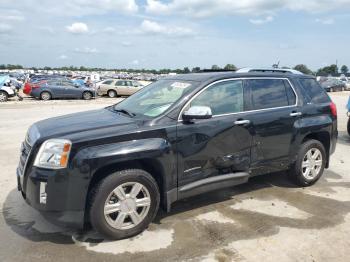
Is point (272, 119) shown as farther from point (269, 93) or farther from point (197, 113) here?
point (197, 113)

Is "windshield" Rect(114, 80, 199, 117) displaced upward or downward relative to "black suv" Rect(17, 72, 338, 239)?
upward

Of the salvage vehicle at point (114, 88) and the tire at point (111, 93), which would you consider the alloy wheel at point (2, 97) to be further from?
the tire at point (111, 93)

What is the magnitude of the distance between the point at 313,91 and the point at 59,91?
21.1 m

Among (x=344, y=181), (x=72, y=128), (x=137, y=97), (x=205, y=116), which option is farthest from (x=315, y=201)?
(x=72, y=128)

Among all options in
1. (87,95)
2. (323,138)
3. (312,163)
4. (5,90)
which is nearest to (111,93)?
(87,95)

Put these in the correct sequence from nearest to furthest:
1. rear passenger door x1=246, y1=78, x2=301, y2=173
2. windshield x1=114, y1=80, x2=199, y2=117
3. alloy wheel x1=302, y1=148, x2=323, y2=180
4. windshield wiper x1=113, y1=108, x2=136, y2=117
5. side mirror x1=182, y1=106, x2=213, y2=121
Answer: side mirror x1=182, y1=106, x2=213, y2=121 → windshield x1=114, y1=80, x2=199, y2=117 → windshield wiper x1=113, y1=108, x2=136, y2=117 → rear passenger door x1=246, y1=78, x2=301, y2=173 → alloy wheel x1=302, y1=148, x2=323, y2=180

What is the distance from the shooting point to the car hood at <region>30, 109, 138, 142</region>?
3713 mm

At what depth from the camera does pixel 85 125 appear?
3967mm

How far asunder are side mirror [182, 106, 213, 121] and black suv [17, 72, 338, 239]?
0.01 m

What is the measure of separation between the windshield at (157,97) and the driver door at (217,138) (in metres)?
0.22

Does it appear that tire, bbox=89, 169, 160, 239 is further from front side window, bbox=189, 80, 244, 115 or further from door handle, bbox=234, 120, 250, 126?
door handle, bbox=234, 120, 250, 126

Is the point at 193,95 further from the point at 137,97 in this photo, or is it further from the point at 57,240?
the point at 57,240

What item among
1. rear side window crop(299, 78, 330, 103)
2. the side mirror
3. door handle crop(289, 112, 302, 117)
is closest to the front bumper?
the side mirror

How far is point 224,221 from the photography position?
4.31 meters
